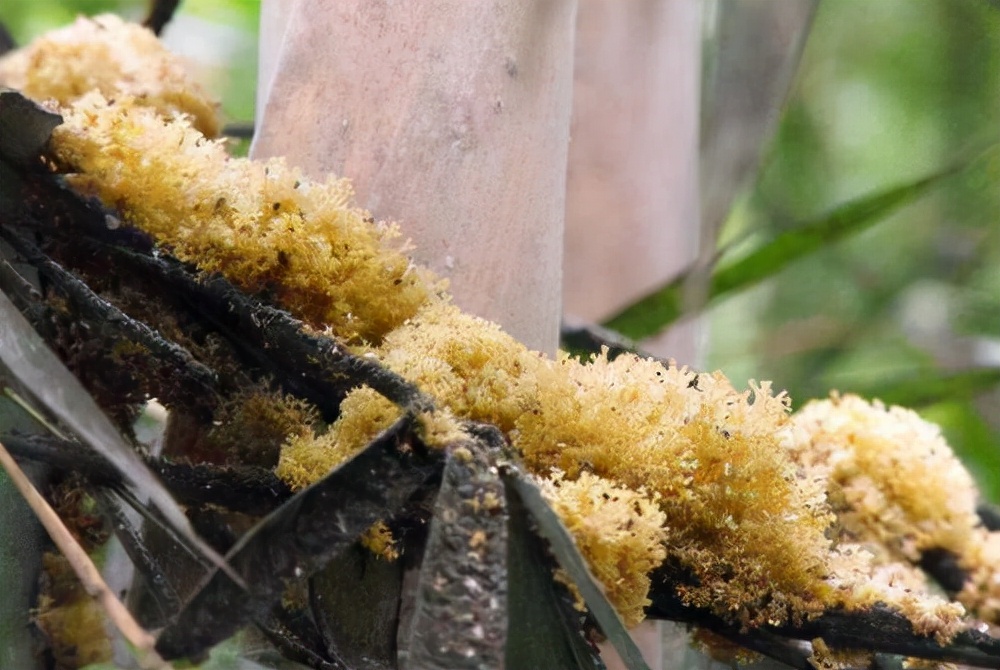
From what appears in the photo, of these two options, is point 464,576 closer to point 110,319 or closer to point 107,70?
point 110,319

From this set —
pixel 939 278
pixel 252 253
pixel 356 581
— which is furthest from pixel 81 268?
Result: pixel 939 278

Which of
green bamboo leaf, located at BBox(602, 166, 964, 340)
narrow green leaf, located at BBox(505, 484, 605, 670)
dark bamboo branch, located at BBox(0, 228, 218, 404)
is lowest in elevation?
narrow green leaf, located at BBox(505, 484, 605, 670)

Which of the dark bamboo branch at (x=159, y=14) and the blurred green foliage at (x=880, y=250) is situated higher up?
the blurred green foliage at (x=880, y=250)

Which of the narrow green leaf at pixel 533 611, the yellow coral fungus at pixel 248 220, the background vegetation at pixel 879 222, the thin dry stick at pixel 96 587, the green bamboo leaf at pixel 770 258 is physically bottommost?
the thin dry stick at pixel 96 587

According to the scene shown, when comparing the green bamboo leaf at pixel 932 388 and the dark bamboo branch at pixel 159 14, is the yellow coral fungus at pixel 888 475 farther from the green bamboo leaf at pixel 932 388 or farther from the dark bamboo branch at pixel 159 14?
the dark bamboo branch at pixel 159 14

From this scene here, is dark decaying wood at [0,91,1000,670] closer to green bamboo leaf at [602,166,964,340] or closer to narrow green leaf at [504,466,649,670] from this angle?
narrow green leaf at [504,466,649,670]

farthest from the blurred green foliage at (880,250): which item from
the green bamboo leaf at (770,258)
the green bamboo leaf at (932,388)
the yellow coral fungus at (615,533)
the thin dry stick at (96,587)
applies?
the thin dry stick at (96,587)

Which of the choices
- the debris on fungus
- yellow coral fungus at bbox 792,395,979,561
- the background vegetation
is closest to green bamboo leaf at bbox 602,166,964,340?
the background vegetation
